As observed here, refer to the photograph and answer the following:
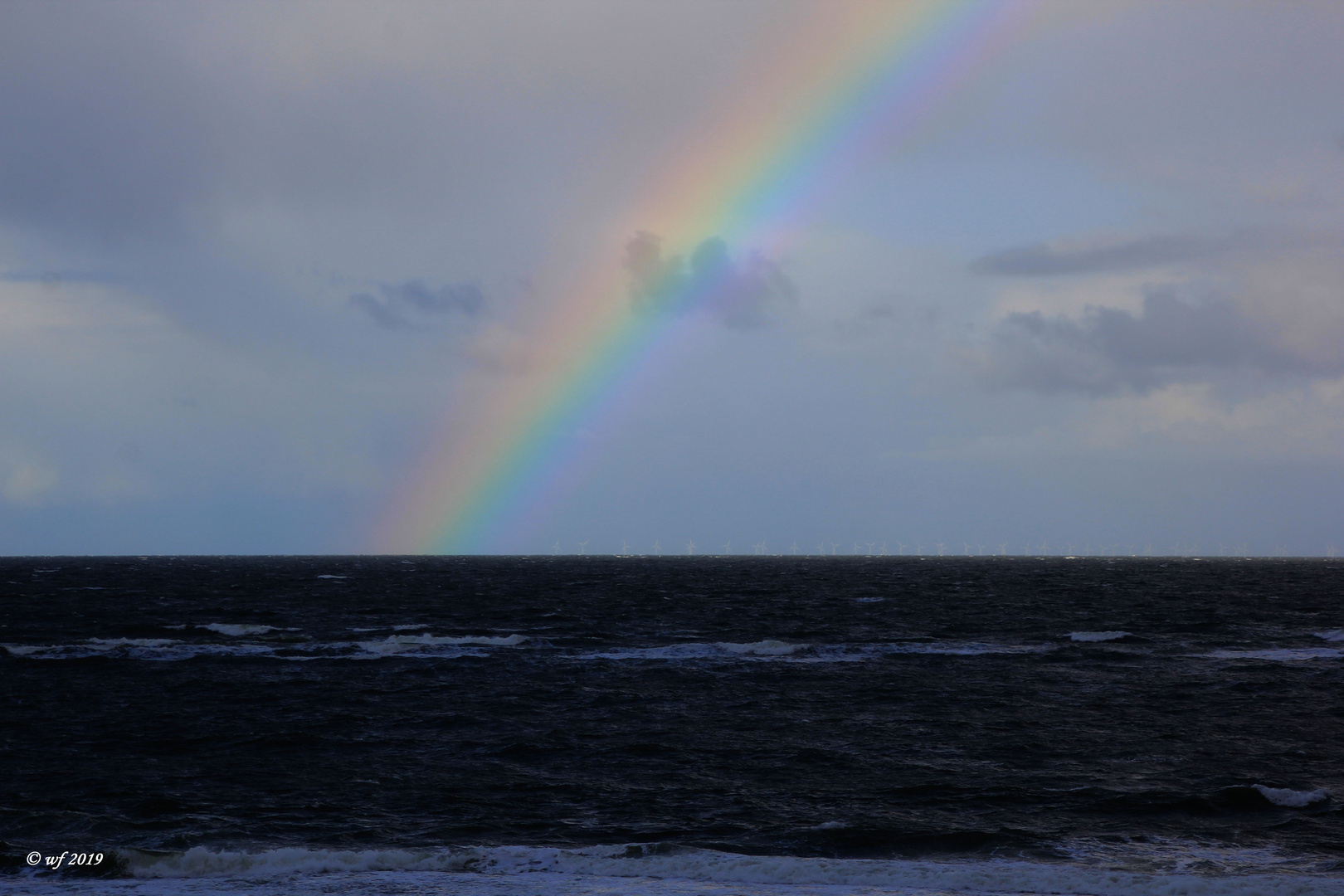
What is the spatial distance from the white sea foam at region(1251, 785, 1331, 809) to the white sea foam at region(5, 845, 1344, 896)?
289 inches

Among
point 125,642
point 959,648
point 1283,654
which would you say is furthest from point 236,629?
point 1283,654

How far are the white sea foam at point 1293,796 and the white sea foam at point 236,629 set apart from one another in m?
68.4

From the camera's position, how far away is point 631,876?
75.6ft

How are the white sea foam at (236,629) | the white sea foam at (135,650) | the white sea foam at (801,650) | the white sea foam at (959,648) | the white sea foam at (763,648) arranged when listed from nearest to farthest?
the white sea foam at (135,650), the white sea foam at (801,650), the white sea foam at (959,648), the white sea foam at (763,648), the white sea foam at (236,629)

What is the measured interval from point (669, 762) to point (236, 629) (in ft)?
184

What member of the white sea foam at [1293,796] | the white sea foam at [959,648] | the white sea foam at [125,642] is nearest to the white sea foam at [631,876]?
the white sea foam at [1293,796]

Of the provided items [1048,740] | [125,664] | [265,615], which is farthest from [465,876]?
[265,615]

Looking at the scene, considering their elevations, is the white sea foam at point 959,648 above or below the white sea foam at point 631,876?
above

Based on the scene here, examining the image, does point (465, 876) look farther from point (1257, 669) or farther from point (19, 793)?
point (1257, 669)

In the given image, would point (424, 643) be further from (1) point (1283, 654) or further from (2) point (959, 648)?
(1) point (1283, 654)

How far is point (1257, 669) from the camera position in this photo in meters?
58.4

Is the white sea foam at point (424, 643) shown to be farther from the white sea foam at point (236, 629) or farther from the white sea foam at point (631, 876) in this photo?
the white sea foam at point (631, 876)

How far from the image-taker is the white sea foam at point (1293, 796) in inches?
1156

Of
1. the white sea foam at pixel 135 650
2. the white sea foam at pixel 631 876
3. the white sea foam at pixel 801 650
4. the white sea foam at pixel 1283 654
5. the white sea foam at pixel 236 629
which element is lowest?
the white sea foam at pixel 631 876
